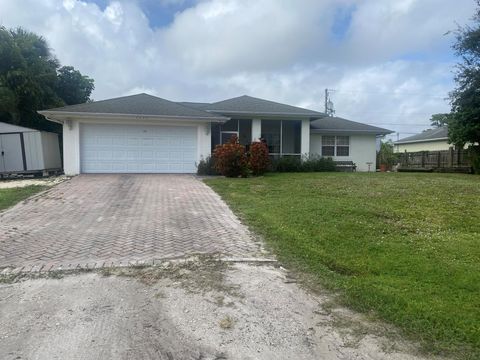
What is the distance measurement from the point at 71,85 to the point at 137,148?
14.7 metres

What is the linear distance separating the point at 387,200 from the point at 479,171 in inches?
620

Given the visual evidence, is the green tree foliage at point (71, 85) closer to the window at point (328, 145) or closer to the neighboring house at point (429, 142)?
the window at point (328, 145)

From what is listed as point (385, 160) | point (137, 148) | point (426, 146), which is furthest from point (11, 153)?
point (426, 146)

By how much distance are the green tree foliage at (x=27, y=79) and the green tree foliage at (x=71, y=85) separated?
0.44 ft

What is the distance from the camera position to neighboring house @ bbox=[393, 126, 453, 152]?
35.8m

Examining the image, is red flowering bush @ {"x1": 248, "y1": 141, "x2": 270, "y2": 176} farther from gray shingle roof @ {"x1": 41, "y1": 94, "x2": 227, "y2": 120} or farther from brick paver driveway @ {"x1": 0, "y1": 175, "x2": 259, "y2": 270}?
brick paver driveway @ {"x1": 0, "y1": 175, "x2": 259, "y2": 270}

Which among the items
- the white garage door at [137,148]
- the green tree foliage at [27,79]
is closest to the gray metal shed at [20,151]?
the white garage door at [137,148]

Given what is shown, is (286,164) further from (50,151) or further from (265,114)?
(50,151)

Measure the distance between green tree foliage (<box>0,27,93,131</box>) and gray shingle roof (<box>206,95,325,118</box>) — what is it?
36.9ft

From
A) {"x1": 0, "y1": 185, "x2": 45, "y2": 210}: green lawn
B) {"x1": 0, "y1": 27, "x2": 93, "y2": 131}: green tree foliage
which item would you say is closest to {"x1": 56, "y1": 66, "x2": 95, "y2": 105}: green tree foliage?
{"x1": 0, "y1": 27, "x2": 93, "y2": 131}: green tree foliage

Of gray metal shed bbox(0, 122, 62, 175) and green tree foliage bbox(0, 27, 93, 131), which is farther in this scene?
green tree foliage bbox(0, 27, 93, 131)

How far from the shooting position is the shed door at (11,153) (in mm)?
19000

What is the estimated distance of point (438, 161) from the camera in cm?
2880

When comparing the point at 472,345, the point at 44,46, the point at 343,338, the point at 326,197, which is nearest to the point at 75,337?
the point at 343,338
